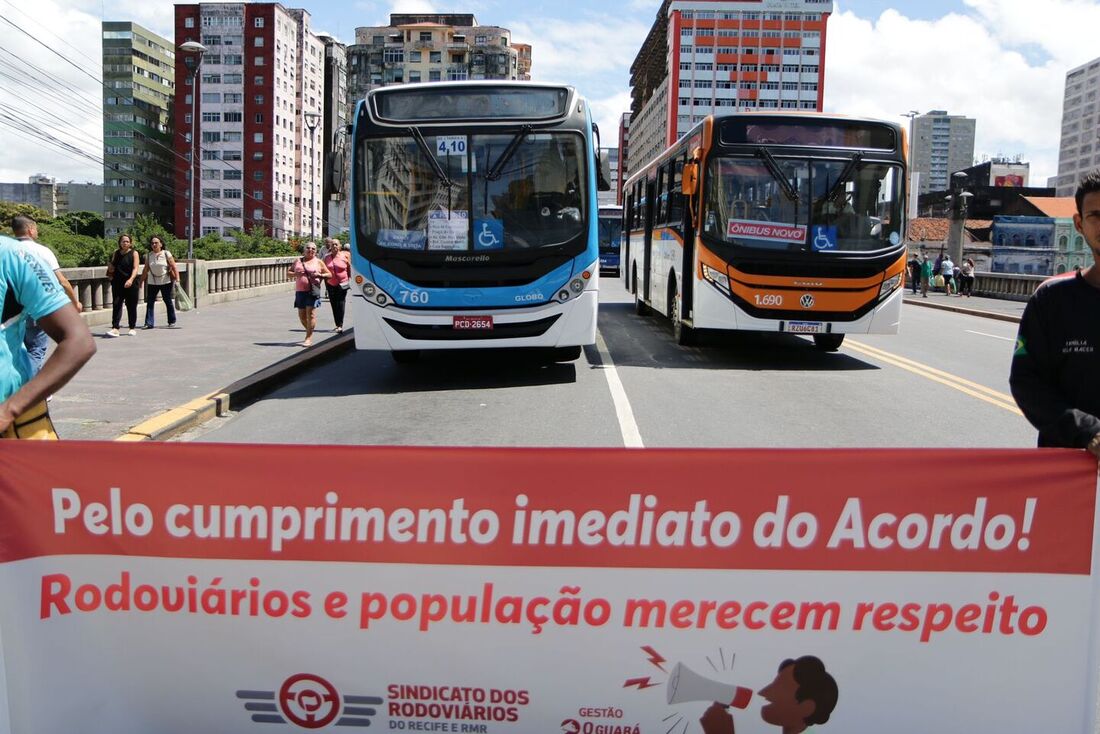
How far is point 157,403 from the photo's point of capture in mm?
10219

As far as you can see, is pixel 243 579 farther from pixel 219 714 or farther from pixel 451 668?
pixel 451 668

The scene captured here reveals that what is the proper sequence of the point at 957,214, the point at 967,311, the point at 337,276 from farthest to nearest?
the point at 957,214
the point at 967,311
the point at 337,276

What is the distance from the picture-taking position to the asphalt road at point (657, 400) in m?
8.89

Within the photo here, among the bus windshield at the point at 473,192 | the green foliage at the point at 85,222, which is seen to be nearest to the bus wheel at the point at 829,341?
the bus windshield at the point at 473,192

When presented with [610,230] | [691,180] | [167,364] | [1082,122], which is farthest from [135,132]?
[1082,122]

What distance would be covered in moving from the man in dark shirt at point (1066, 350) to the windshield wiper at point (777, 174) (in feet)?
34.2

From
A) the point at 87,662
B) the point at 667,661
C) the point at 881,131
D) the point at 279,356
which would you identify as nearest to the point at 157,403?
the point at 279,356

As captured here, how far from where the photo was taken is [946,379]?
12859mm

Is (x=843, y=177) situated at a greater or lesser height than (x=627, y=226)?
greater

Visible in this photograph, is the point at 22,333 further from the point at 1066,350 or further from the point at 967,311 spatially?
the point at 967,311

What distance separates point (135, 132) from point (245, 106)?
2789cm

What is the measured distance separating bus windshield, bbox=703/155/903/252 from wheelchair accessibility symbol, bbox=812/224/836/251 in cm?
1

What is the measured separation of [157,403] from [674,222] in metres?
8.86

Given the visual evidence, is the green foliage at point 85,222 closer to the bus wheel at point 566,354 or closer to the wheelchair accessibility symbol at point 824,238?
the bus wheel at point 566,354
